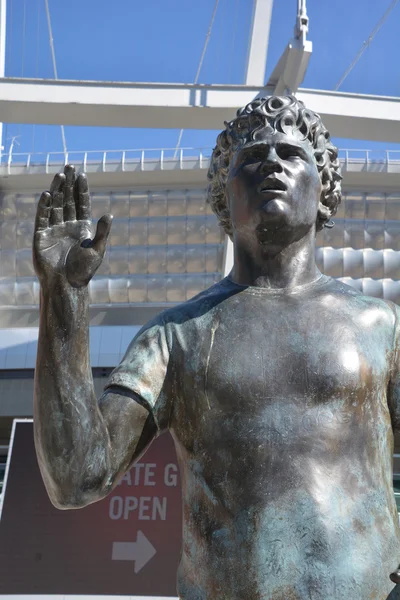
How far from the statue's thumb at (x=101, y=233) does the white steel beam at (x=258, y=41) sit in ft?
67.9

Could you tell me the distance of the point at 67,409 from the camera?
238 centimetres

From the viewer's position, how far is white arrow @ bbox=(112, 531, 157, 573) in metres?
13.4

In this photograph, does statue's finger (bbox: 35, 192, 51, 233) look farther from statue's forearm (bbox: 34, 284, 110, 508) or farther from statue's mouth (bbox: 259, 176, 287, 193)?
statue's mouth (bbox: 259, 176, 287, 193)

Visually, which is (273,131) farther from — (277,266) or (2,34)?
(2,34)

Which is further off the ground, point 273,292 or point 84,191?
point 84,191

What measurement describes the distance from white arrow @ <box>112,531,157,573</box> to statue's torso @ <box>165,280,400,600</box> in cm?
1120

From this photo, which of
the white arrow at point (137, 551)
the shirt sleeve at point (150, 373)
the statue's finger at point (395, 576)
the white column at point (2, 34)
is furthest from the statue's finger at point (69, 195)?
the white column at point (2, 34)

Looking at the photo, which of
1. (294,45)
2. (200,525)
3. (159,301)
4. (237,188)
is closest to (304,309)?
(237,188)

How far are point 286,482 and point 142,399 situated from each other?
44cm

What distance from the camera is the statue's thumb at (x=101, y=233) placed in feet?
7.96

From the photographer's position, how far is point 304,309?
8.80ft

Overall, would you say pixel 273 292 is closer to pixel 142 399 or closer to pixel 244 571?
pixel 142 399

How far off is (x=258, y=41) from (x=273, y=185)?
23034mm

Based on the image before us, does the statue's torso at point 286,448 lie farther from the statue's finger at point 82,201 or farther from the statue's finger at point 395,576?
the statue's finger at point 82,201
